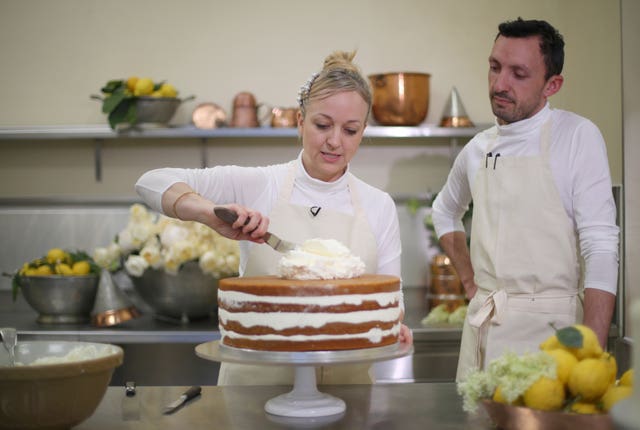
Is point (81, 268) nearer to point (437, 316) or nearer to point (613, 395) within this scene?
point (437, 316)

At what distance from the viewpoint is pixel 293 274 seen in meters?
1.68

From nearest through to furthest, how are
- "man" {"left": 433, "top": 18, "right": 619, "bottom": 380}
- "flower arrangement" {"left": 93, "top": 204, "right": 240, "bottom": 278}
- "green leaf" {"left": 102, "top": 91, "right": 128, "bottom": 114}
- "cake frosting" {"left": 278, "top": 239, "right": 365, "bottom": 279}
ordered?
"cake frosting" {"left": 278, "top": 239, "right": 365, "bottom": 279}
"man" {"left": 433, "top": 18, "right": 619, "bottom": 380}
"flower arrangement" {"left": 93, "top": 204, "right": 240, "bottom": 278}
"green leaf" {"left": 102, "top": 91, "right": 128, "bottom": 114}

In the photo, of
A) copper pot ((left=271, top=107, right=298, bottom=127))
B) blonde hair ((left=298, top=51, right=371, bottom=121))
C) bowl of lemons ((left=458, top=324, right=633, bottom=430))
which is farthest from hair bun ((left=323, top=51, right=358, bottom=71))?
copper pot ((left=271, top=107, right=298, bottom=127))

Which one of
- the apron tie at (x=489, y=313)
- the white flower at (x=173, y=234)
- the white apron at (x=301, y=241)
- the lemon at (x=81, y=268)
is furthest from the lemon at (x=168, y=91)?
the apron tie at (x=489, y=313)

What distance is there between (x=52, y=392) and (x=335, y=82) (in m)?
1.00

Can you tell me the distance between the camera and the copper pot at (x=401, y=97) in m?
3.82

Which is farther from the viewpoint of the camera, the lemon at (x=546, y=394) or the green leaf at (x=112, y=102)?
the green leaf at (x=112, y=102)

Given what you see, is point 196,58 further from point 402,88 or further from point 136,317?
point 136,317

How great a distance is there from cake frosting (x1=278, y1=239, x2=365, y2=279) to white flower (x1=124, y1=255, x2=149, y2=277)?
66.0 inches

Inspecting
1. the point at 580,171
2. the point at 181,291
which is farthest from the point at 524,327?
the point at 181,291

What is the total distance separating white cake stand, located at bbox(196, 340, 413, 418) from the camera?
1.54 meters

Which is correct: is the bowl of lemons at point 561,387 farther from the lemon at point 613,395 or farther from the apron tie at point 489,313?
A: the apron tie at point 489,313

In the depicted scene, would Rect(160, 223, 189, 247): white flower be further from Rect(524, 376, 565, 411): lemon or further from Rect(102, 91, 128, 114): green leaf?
Rect(524, 376, 565, 411): lemon

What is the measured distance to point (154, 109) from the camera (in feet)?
12.4
